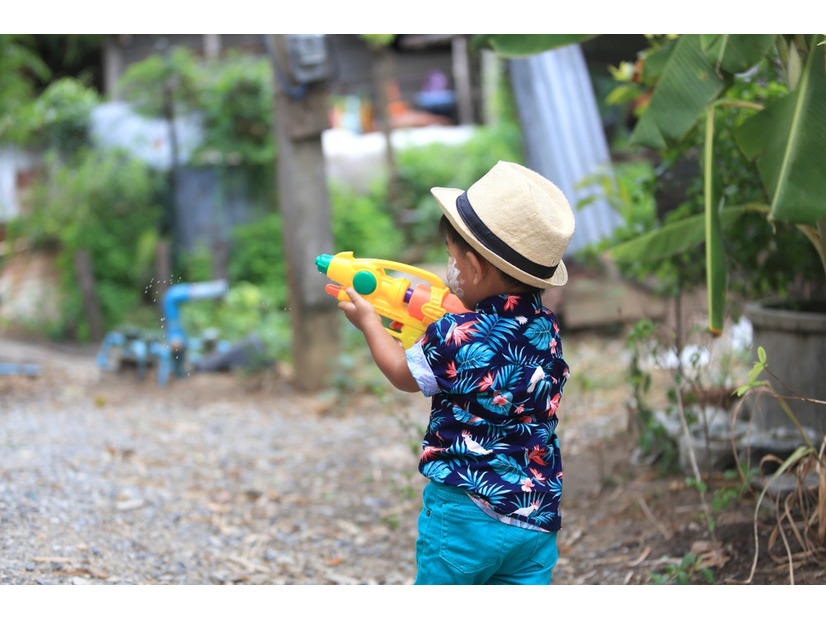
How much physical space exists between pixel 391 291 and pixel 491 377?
1.27ft

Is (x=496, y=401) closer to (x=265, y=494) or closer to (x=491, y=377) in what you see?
(x=491, y=377)

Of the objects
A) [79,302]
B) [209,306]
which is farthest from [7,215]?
[209,306]

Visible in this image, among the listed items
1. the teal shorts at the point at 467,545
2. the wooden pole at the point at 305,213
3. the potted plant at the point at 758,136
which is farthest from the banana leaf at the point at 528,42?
the wooden pole at the point at 305,213

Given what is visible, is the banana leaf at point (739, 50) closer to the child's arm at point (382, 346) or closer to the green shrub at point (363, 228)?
the child's arm at point (382, 346)

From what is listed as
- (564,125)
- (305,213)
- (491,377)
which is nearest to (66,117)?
(305,213)

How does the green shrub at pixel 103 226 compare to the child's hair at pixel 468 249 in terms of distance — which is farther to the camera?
the green shrub at pixel 103 226

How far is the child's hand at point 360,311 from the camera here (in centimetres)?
215

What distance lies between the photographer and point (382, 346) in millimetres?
2098

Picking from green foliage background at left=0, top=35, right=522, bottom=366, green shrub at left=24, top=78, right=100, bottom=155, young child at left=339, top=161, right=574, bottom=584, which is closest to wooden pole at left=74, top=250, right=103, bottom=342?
green foliage background at left=0, top=35, right=522, bottom=366

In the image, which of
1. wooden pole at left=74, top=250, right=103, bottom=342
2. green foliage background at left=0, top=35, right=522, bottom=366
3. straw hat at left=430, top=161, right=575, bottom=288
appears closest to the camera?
straw hat at left=430, top=161, right=575, bottom=288

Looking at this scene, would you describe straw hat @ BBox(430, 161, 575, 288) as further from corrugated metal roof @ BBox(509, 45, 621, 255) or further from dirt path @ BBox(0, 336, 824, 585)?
corrugated metal roof @ BBox(509, 45, 621, 255)

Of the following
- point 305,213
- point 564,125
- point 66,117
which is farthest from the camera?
point 66,117

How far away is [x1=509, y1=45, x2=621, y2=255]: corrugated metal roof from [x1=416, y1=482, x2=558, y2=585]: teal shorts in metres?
6.56

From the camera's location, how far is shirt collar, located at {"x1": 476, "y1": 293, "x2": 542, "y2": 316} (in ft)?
6.84
